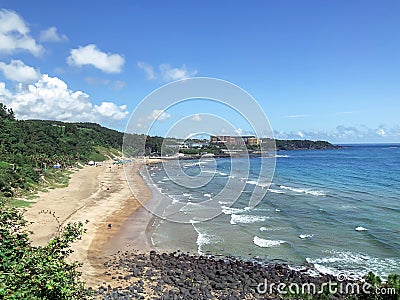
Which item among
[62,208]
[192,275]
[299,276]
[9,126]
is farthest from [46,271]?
[9,126]

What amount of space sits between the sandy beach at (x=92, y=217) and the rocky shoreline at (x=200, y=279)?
116cm

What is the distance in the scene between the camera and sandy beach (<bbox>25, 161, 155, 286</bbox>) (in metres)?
17.8

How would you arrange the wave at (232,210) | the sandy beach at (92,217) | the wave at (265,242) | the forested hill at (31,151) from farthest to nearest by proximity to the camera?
1. the forested hill at (31,151)
2. the wave at (232,210)
3. the wave at (265,242)
4. the sandy beach at (92,217)

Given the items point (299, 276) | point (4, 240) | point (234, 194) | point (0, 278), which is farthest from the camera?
point (234, 194)

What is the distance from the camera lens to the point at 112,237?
21.2 meters

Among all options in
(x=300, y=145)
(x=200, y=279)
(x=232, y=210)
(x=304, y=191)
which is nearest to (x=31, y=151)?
(x=232, y=210)

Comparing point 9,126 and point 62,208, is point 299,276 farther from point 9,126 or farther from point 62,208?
point 9,126

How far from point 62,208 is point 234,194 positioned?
62.1ft

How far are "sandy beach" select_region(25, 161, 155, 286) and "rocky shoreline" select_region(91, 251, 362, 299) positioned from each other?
1.16m

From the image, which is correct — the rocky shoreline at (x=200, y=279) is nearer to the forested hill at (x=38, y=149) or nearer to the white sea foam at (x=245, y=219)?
the white sea foam at (x=245, y=219)

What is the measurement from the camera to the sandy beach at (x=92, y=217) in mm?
17750

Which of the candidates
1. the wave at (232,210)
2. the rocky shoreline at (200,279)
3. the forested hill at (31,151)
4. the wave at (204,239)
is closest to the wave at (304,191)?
the wave at (232,210)

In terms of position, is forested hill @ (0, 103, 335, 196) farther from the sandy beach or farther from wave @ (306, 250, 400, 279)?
wave @ (306, 250, 400, 279)

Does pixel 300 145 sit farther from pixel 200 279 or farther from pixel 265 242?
pixel 200 279
